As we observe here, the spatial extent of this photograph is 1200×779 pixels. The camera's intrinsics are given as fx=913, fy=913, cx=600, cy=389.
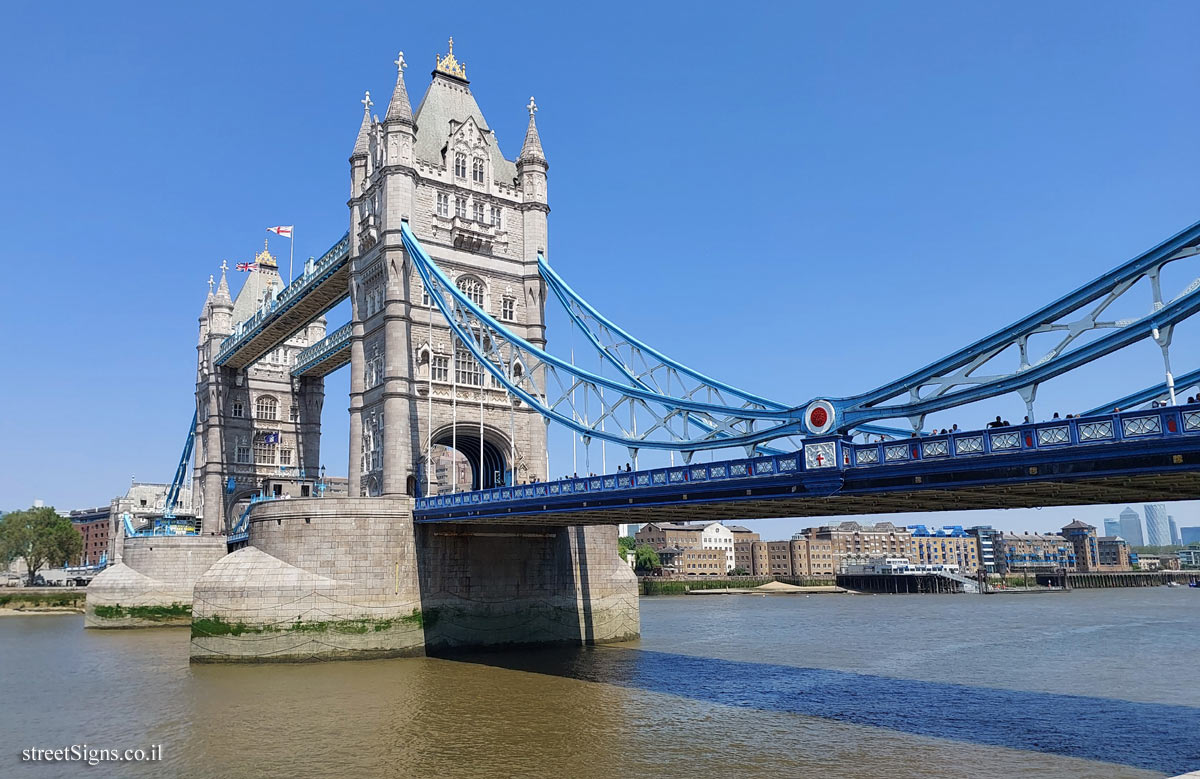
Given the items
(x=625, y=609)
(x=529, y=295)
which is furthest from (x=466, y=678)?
(x=529, y=295)

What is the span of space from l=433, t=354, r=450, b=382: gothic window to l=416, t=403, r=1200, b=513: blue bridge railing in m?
14.6

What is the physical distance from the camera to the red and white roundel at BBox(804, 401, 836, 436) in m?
24.2

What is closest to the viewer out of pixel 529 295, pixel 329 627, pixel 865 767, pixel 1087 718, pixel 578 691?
pixel 865 767

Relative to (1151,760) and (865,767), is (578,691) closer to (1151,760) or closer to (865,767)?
(865,767)

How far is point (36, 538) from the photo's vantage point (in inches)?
3789

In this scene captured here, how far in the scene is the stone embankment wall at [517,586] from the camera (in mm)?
39875

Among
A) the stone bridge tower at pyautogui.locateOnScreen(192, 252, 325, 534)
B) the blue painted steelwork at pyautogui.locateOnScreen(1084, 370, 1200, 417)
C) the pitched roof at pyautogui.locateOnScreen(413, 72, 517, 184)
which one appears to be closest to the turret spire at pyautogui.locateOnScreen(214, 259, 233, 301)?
the stone bridge tower at pyautogui.locateOnScreen(192, 252, 325, 534)

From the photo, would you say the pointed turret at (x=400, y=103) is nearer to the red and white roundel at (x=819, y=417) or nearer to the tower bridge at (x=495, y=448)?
the tower bridge at (x=495, y=448)

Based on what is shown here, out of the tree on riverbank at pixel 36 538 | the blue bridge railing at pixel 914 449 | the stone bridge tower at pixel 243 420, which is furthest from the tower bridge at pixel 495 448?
the tree on riverbank at pixel 36 538

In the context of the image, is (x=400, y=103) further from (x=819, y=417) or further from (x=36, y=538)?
(x=36, y=538)

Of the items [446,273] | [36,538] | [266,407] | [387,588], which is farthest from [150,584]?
[36,538]

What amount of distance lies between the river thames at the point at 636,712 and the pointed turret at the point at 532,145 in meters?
26.7

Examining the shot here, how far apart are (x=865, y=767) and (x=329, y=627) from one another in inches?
953

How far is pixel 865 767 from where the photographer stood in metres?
19.0
